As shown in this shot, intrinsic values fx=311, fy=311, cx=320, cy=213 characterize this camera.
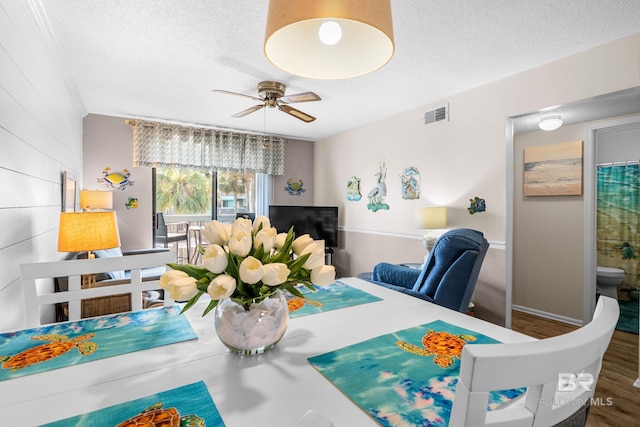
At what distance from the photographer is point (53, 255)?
2.19 metres

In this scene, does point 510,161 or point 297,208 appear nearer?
point 510,161

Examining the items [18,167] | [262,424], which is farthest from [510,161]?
[18,167]

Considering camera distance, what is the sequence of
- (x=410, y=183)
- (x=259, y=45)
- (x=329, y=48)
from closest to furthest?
1. (x=329, y=48)
2. (x=259, y=45)
3. (x=410, y=183)

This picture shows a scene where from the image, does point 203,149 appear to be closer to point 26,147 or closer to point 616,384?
point 26,147

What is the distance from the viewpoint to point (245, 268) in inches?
32.4

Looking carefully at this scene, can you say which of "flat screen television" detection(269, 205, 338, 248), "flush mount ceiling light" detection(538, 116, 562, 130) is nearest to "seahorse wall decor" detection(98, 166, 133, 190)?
"flat screen television" detection(269, 205, 338, 248)

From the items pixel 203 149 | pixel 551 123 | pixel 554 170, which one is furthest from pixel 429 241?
pixel 203 149

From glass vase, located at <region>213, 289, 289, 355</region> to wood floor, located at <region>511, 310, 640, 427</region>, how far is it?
153cm

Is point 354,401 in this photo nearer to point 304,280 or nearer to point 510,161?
point 304,280

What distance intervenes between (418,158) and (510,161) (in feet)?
3.36

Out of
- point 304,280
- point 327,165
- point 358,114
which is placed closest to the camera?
point 304,280

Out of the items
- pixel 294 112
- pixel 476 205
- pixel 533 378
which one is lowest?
pixel 533 378

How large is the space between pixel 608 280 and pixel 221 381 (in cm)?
421

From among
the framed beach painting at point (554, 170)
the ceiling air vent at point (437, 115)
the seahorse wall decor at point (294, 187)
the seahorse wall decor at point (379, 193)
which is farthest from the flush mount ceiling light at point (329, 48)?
the seahorse wall decor at point (294, 187)
